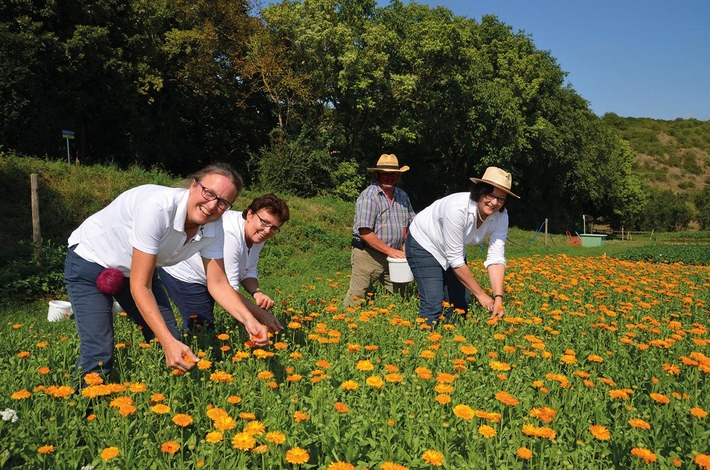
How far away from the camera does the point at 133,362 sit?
11.4 feet

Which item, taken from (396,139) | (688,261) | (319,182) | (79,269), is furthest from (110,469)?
(396,139)

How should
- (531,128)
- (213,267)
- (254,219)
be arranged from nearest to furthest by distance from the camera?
(213,267) → (254,219) → (531,128)

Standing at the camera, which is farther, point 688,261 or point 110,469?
point 688,261

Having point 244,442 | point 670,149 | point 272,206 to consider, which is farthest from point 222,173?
point 670,149

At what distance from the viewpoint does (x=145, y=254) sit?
2717mm

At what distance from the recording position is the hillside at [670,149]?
81.3 m

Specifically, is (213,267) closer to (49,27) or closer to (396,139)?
(49,27)

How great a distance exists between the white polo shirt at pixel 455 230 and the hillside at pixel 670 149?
80.8 meters

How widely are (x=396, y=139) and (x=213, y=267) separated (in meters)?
25.4

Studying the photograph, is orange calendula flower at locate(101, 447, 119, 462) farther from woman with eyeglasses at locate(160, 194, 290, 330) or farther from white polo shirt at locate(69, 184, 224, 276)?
woman with eyeglasses at locate(160, 194, 290, 330)

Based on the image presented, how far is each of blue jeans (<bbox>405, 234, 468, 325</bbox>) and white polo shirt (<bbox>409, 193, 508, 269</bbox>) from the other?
2.4 inches

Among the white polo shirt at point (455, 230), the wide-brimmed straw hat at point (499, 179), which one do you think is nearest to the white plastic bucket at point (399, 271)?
the white polo shirt at point (455, 230)

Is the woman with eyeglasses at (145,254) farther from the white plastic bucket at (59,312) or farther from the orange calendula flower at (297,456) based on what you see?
the white plastic bucket at (59,312)

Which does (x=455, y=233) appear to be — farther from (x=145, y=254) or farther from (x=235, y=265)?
(x=145, y=254)
